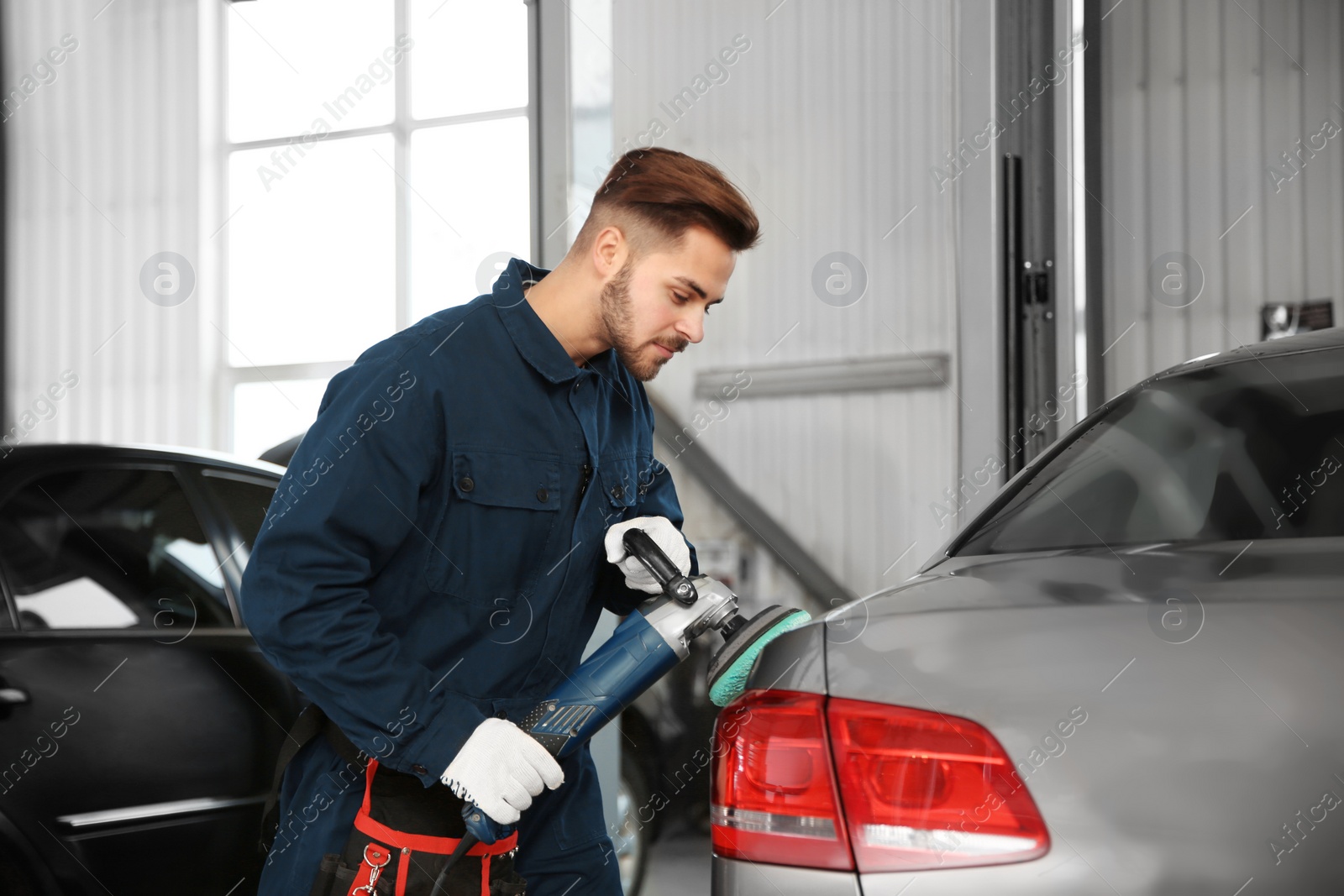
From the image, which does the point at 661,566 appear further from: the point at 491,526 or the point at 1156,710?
the point at 1156,710

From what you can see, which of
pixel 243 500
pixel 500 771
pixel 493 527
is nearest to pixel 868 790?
pixel 500 771

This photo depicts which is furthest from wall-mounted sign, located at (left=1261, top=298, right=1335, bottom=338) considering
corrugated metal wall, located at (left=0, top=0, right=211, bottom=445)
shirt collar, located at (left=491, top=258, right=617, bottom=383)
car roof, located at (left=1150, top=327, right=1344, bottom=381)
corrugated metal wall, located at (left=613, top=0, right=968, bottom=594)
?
corrugated metal wall, located at (left=0, top=0, right=211, bottom=445)

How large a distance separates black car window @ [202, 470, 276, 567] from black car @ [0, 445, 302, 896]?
16mm

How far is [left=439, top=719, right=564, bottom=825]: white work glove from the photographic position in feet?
4.17

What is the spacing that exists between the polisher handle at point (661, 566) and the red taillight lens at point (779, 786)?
0.40 meters

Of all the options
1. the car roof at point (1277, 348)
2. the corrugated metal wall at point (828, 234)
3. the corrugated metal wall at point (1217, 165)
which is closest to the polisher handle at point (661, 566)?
the car roof at point (1277, 348)

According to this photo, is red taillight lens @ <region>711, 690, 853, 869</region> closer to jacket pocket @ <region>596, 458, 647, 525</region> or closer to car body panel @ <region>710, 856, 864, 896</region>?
car body panel @ <region>710, 856, 864, 896</region>

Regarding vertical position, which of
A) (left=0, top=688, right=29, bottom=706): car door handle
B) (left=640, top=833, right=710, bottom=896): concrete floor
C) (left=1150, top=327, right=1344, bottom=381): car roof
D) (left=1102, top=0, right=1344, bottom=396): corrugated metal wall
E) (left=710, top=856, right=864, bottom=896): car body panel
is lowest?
(left=640, top=833, right=710, bottom=896): concrete floor

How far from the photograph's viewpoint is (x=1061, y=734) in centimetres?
82

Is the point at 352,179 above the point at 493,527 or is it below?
above

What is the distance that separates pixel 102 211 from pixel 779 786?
4715 mm

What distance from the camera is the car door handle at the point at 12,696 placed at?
1.93 m

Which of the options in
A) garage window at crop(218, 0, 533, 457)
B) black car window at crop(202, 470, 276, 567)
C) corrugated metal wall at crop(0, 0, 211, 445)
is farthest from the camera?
corrugated metal wall at crop(0, 0, 211, 445)

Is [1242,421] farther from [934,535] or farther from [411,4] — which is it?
[411,4]
